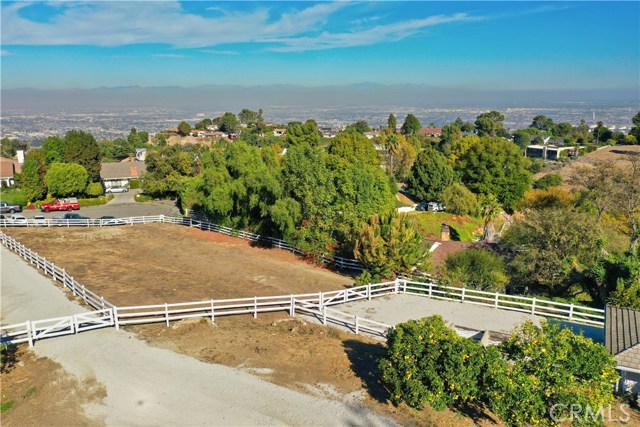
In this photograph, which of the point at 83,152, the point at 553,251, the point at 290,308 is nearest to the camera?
the point at 290,308

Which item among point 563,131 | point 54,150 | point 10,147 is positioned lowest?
point 54,150

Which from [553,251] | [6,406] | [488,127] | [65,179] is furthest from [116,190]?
[488,127]

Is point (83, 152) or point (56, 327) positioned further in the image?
point (83, 152)

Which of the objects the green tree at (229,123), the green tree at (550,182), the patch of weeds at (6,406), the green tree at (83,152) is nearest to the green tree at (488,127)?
the green tree at (550,182)

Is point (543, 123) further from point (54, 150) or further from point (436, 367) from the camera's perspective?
point (436, 367)

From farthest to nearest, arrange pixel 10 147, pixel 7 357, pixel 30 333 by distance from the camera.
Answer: pixel 10 147, pixel 30 333, pixel 7 357

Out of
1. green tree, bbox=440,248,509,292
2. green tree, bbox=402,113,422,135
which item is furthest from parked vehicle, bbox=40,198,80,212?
green tree, bbox=402,113,422,135
